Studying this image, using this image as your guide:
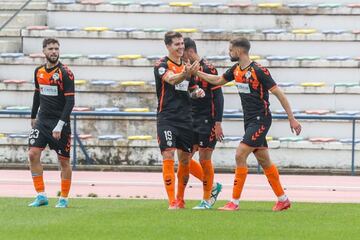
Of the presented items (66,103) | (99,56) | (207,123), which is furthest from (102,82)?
(66,103)

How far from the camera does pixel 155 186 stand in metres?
20.9

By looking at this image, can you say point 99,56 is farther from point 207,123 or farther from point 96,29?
point 207,123

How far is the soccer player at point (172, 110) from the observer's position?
620 inches

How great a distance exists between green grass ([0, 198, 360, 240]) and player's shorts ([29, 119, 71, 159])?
2.63 feet

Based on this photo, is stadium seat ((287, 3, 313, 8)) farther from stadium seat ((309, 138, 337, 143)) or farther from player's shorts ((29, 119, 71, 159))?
player's shorts ((29, 119, 71, 159))

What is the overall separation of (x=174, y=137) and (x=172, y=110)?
1.18 ft

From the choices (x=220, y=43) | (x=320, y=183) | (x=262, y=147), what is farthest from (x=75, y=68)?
(x=262, y=147)

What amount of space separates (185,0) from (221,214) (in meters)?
15.5

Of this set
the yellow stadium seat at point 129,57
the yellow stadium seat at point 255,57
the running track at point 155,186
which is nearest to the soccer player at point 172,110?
the running track at point 155,186

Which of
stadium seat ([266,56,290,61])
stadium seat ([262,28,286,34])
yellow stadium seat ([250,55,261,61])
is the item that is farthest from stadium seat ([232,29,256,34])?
stadium seat ([266,56,290,61])

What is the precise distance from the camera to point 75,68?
27641mm

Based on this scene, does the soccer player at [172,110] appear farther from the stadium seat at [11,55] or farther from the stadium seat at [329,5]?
the stadium seat at [329,5]

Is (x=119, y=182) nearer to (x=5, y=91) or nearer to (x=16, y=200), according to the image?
(x=16, y=200)

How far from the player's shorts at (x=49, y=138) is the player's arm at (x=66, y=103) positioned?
20cm
